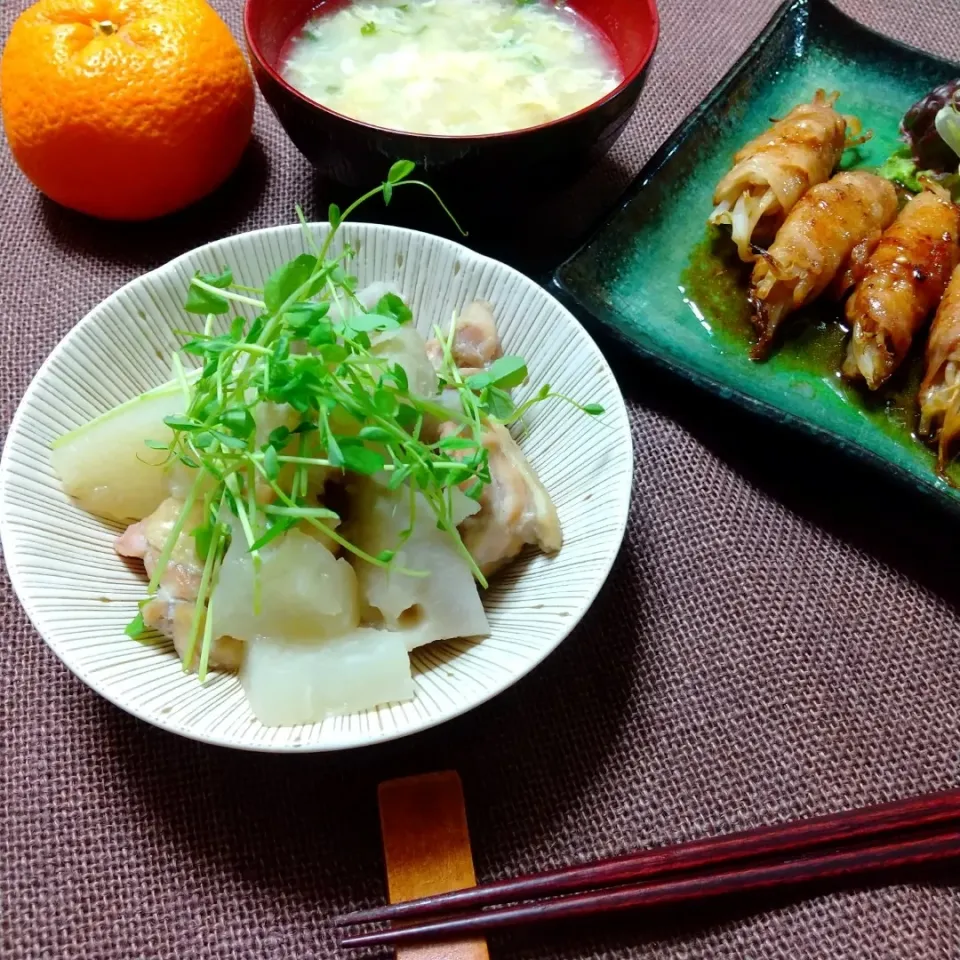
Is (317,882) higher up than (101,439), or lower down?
lower down

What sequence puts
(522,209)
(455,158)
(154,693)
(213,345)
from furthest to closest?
(522,209) < (455,158) < (213,345) < (154,693)

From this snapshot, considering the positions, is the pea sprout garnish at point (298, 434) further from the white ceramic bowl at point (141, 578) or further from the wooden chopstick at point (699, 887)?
the wooden chopstick at point (699, 887)

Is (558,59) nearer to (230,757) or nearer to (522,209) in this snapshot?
(522,209)

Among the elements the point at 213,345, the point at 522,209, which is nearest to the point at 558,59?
the point at 522,209

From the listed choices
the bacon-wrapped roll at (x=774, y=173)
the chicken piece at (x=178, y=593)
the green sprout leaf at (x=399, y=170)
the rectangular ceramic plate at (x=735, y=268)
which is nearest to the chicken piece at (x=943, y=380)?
the rectangular ceramic plate at (x=735, y=268)

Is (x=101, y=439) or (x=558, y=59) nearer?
(x=101, y=439)

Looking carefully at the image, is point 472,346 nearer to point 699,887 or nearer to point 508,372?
point 508,372

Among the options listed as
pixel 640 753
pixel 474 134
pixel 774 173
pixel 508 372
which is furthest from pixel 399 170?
pixel 640 753

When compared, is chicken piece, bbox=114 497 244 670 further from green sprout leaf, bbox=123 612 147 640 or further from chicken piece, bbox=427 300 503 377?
chicken piece, bbox=427 300 503 377
